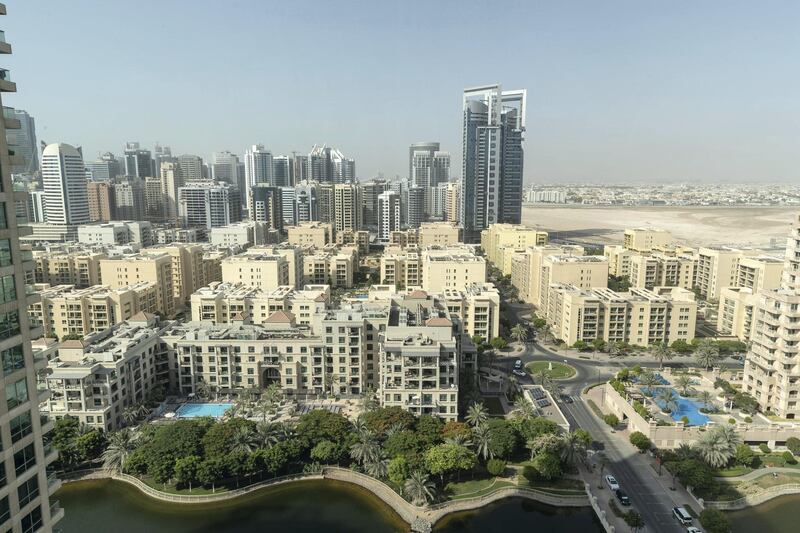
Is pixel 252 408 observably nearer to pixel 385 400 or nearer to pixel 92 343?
pixel 385 400

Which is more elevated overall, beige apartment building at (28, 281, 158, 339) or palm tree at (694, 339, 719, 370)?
beige apartment building at (28, 281, 158, 339)

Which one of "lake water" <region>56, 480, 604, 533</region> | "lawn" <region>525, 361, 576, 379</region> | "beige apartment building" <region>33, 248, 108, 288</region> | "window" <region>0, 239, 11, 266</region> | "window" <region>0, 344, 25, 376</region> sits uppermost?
"window" <region>0, 239, 11, 266</region>

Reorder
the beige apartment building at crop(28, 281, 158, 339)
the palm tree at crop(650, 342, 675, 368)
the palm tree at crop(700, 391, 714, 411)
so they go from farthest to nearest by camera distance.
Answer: the beige apartment building at crop(28, 281, 158, 339), the palm tree at crop(650, 342, 675, 368), the palm tree at crop(700, 391, 714, 411)

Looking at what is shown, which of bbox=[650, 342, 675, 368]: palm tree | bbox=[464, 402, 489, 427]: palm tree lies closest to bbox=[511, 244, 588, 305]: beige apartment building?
bbox=[650, 342, 675, 368]: palm tree

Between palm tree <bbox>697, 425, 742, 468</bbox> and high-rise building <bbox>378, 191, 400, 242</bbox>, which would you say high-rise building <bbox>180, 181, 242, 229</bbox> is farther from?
palm tree <bbox>697, 425, 742, 468</bbox>

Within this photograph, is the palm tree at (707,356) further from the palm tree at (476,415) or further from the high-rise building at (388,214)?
the high-rise building at (388,214)

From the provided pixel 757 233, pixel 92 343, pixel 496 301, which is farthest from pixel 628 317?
pixel 757 233
